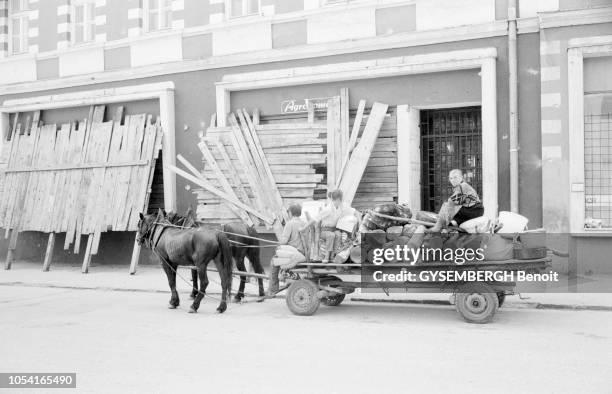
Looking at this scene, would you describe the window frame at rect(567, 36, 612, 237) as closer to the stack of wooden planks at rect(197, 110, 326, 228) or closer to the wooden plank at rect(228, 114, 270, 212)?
the stack of wooden planks at rect(197, 110, 326, 228)

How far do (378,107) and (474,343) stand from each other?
7.26 meters

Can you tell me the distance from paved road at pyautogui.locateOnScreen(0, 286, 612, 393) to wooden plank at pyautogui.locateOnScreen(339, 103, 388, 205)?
3.52 m

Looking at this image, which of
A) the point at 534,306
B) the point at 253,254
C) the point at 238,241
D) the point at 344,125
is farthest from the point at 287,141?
the point at 534,306

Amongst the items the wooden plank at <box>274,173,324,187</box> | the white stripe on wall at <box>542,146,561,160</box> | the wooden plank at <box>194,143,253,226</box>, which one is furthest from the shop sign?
the white stripe on wall at <box>542,146,561,160</box>

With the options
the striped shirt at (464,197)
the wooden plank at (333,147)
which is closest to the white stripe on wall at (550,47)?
the wooden plank at (333,147)

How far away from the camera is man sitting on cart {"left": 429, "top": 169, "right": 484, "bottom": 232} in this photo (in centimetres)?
869

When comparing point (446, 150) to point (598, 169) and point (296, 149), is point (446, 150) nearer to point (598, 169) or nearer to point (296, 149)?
point (598, 169)

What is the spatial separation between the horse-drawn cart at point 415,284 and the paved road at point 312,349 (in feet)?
0.68

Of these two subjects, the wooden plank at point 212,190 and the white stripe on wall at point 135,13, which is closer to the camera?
the wooden plank at point 212,190

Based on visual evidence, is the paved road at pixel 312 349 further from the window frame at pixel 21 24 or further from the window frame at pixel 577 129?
the window frame at pixel 21 24

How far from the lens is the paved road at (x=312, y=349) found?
5.91 m

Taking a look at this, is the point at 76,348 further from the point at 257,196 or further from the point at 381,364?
the point at 257,196

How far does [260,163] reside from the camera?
Answer: 14.6 meters

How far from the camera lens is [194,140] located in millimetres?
16094
